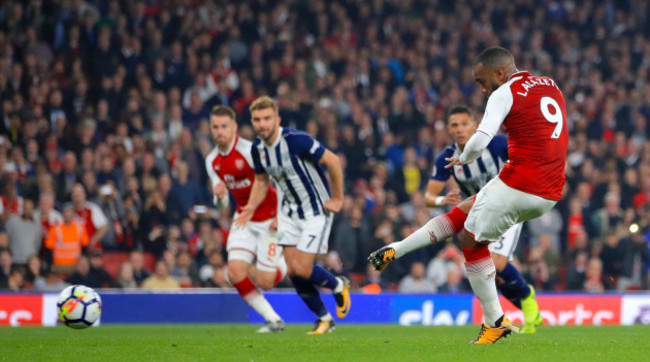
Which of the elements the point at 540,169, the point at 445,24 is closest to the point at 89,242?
the point at 540,169

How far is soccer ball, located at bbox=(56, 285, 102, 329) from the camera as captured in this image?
9219 millimetres

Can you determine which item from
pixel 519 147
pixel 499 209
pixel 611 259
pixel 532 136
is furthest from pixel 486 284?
pixel 611 259

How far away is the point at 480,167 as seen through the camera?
985 centimetres

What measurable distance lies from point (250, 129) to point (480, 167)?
7.20 m

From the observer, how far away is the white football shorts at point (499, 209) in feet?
23.7

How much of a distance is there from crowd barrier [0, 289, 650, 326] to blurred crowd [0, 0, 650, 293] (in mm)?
717

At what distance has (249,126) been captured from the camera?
16.7 meters

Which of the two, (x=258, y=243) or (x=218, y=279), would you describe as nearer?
(x=258, y=243)

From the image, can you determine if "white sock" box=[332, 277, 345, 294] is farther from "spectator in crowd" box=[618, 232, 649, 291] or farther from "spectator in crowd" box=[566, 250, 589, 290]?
"spectator in crowd" box=[618, 232, 649, 291]

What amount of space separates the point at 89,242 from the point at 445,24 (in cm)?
1058

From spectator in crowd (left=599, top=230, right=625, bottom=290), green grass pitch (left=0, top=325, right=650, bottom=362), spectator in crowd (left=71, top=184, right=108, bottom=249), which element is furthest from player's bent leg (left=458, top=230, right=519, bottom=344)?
spectator in crowd (left=599, top=230, right=625, bottom=290)

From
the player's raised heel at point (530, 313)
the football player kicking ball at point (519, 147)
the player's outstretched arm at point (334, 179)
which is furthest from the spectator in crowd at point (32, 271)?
the football player kicking ball at point (519, 147)

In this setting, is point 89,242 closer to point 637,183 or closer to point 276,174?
point 276,174

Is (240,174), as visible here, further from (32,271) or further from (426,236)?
(32,271)
